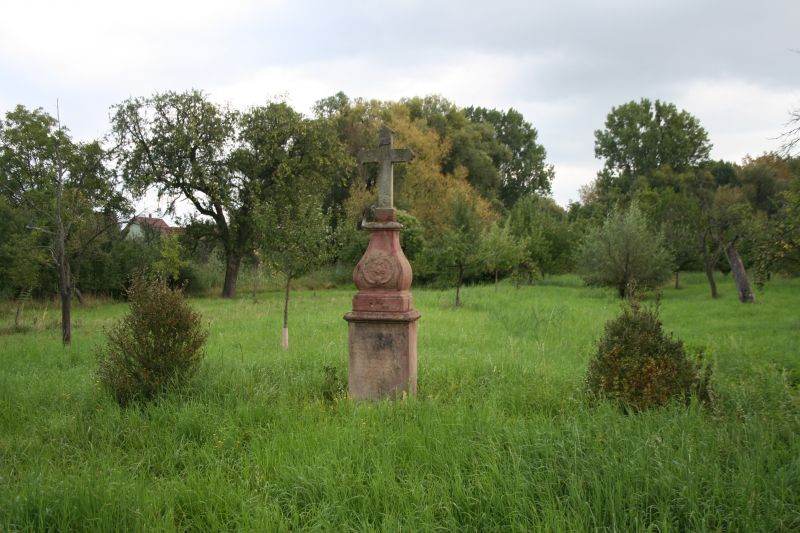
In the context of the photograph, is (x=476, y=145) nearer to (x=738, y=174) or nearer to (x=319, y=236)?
(x=738, y=174)

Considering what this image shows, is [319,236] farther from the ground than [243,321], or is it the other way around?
[319,236]

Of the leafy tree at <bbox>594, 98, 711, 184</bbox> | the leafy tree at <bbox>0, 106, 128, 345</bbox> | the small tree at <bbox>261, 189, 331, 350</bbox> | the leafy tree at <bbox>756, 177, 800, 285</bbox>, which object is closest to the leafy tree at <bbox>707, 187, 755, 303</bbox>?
the leafy tree at <bbox>756, 177, 800, 285</bbox>

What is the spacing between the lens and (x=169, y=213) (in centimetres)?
2533

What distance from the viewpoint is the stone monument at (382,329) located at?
5.90 metres

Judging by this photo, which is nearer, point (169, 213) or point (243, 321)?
point (243, 321)

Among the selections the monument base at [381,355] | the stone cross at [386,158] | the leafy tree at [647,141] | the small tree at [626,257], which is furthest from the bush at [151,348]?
the leafy tree at [647,141]

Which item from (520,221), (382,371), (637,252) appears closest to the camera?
(382,371)

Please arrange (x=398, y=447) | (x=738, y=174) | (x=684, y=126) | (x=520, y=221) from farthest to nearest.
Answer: (x=684, y=126)
(x=738, y=174)
(x=520, y=221)
(x=398, y=447)

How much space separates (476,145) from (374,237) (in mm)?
39487

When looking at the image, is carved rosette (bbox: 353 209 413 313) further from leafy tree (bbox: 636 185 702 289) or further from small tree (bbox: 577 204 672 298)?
leafy tree (bbox: 636 185 702 289)

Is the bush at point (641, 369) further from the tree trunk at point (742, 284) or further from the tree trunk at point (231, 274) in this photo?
the tree trunk at point (231, 274)

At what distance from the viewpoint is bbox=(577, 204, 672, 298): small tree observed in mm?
21266

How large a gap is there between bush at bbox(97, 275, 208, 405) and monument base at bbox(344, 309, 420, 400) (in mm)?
1815

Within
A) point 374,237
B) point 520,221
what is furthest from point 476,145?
point 374,237
